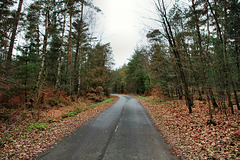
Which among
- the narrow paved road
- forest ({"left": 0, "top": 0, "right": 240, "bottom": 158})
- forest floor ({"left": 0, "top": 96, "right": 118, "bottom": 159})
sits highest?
forest ({"left": 0, "top": 0, "right": 240, "bottom": 158})

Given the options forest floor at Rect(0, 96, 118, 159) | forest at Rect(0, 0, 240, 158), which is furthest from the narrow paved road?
forest at Rect(0, 0, 240, 158)

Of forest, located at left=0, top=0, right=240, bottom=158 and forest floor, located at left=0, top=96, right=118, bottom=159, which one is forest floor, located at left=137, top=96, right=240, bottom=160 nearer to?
forest, located at left=0, top=0, right=240, bottom=158

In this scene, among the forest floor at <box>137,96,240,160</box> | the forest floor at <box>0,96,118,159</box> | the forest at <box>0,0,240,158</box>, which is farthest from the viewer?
the forest at <box>0,0,240,158</box>

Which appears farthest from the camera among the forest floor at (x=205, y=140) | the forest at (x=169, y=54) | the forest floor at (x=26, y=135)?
the forest at (x=169, y=54)

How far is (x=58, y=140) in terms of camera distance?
16.1ft

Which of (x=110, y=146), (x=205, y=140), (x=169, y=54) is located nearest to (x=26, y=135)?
(x=110, y=146)

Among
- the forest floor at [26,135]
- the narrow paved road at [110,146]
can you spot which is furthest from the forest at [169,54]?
the narrow paved road at [110,146]

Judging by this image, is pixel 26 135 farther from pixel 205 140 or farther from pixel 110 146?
pixel 205 140

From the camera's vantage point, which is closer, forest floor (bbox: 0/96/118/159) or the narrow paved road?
the narrow paved road

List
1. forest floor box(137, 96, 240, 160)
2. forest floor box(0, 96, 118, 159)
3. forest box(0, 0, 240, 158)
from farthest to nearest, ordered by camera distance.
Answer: forest box(0, 0, 240, 158), forest floor box(0, 96, 118, 159), forest floor box(137, 96, 240, 160)

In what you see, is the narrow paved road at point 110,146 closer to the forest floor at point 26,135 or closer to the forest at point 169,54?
the forest floor at point 26,135

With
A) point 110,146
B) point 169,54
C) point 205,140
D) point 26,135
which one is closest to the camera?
point 110,146

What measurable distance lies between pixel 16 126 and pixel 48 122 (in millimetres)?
1493

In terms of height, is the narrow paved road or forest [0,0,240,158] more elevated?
forest [0,0,240,158]
